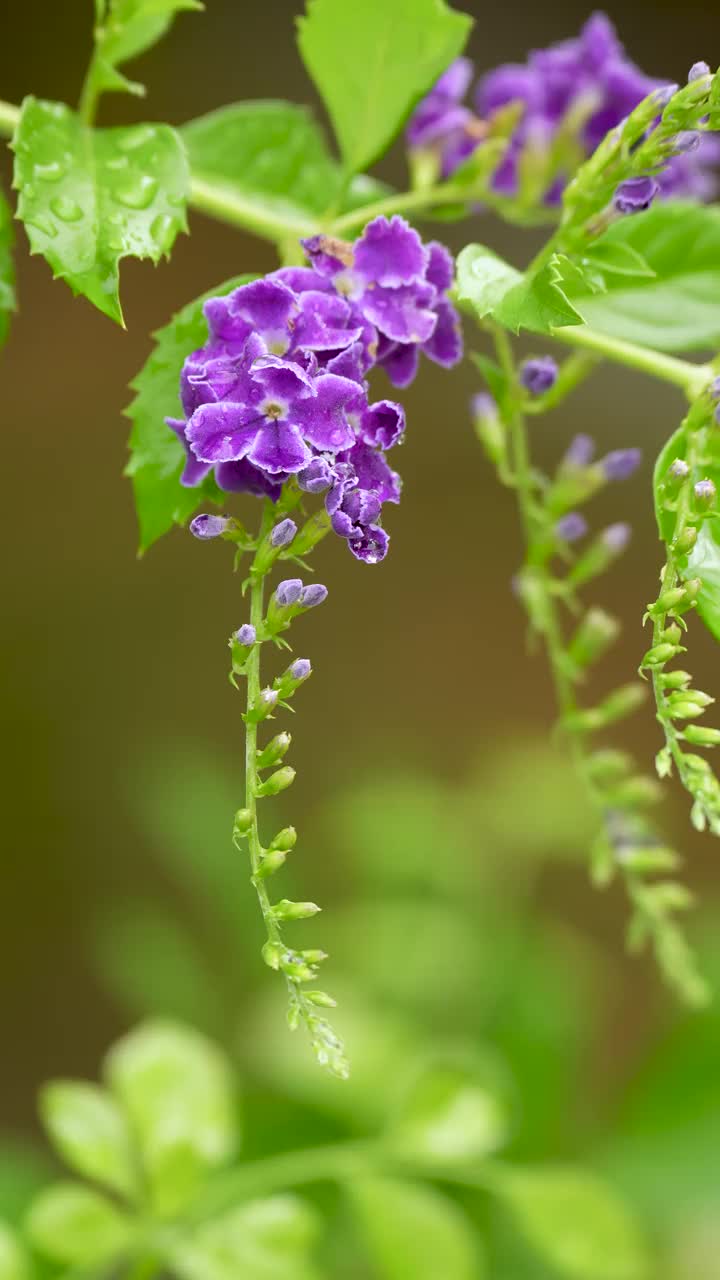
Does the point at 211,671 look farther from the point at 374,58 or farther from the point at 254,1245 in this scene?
the point at 374,58

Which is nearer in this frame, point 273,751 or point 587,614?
point 273,751

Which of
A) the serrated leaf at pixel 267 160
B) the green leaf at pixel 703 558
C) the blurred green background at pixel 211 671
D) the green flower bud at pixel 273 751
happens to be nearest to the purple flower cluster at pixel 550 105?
the serrated leaf at pixel 267 160

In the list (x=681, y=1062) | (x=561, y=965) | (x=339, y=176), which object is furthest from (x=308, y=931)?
Answer: (x=339, y=176)

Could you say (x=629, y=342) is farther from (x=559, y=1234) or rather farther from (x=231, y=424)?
(x=559, y=1234)

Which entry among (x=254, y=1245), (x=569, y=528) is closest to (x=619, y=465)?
(x=569, y=528)

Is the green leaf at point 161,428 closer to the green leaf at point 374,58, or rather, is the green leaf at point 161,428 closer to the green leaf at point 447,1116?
the green leaf at point 374,58

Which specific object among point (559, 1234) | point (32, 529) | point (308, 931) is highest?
point (32, 529)

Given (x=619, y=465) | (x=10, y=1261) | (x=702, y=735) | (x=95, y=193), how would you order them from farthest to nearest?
1. (x=10, y=1261)
2. (x=619, y=465)
3. (x=95, y=193)
4. (x=702, y=735)

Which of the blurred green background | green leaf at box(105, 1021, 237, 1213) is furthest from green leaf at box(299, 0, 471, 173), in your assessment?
the blurred green background
